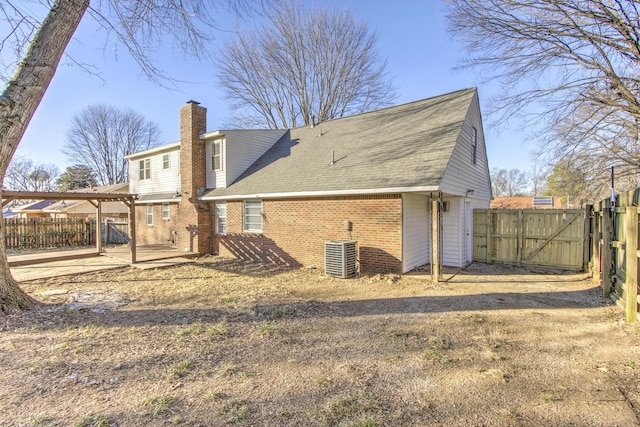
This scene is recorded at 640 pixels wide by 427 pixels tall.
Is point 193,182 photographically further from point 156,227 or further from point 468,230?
point 468,230

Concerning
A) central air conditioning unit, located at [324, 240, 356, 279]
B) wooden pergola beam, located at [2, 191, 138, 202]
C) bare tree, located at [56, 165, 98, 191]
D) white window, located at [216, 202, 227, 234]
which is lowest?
central air conditioning unit, located at [324, 240, 356, 279]

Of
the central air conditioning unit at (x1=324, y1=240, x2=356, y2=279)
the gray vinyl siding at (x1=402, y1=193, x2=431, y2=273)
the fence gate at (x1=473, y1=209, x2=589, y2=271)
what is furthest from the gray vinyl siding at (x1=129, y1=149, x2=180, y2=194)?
the fence gate at (x1=473, y1=209, x2=589, y2=271)

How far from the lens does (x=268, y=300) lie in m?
6.84

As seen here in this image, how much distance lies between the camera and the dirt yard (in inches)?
118

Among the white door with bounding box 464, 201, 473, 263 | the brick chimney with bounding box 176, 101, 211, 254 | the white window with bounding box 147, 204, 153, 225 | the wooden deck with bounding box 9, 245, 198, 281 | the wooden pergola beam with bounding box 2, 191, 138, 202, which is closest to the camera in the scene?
the wooden pergola beam with bounding box 2, 191, 138, 202

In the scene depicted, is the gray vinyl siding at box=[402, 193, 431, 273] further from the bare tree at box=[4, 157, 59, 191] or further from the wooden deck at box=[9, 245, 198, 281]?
the bare tree at box=[4, 157, 59, 191]

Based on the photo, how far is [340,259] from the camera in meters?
8.93

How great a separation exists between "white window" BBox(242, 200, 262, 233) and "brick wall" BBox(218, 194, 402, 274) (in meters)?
0.22

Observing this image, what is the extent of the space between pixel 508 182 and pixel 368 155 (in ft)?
199

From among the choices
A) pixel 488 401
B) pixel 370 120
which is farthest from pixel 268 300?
pixel 370 120

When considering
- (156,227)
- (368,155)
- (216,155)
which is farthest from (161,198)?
(368,155)

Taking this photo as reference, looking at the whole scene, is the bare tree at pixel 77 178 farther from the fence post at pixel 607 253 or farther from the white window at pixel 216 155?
the fence post at pixel 607 253

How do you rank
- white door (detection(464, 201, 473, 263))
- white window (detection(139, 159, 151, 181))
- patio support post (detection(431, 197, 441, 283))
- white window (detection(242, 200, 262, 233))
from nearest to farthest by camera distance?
patio support post (detection(431, 197, 441, 283)) → white door (detection(464, 201, 473, 263)) → white window (detection(242, 200, 262, 233)) → white window (detection(139, 159, 151, 181))

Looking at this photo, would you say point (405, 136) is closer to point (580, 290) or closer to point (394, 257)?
point (394, 257)
